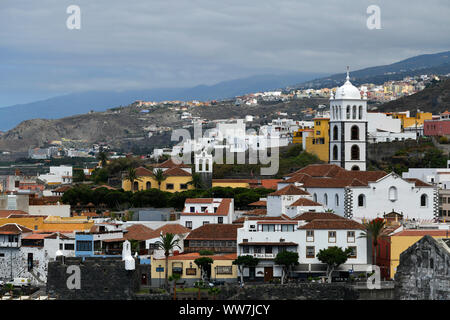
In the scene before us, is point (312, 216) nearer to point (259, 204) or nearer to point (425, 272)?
point (259, 204)

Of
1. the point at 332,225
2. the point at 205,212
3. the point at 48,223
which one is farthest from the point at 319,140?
the point at 332,225

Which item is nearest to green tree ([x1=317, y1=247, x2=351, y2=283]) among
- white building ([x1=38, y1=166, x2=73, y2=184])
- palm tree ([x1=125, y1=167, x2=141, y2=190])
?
palm tree ([x1=125, y1=167, x2=141, y2=190])

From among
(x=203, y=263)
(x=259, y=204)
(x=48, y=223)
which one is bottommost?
(x=203, y=263)

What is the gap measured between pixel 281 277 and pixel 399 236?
6273 millimetres

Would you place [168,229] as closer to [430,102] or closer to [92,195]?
[92,195]

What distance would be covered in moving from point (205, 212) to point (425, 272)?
3654cm

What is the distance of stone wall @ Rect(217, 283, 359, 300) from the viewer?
4806 cm

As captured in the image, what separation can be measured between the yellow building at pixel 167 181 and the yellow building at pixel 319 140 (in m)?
13.2

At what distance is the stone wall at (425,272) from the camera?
2459 cm

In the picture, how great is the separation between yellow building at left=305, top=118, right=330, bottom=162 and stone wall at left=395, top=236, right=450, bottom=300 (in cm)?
6148

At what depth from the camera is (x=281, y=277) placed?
50.8 m

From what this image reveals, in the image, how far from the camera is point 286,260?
50.5 m

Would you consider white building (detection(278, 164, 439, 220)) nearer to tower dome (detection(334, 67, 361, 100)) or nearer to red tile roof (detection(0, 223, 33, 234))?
tower dome (detection(334, 67, 361, 100))
